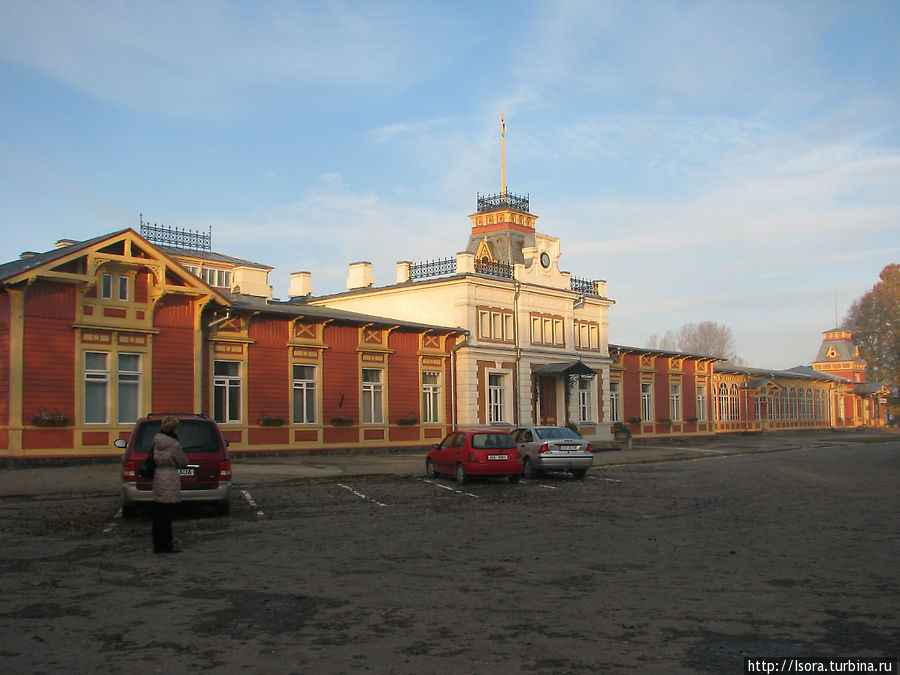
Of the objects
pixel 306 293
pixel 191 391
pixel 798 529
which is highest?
pixel 306 293

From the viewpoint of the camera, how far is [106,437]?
2556 centimetres

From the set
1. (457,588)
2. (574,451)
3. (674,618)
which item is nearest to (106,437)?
(574,451)

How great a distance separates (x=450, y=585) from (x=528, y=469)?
1515cm

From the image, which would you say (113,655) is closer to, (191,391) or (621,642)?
(621,642)

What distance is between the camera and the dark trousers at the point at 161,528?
427 inches

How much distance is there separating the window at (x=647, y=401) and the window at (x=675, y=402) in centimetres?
271

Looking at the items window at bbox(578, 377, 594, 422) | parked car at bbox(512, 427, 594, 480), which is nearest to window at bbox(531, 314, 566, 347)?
window at bbox(578, 377, 594, 422)

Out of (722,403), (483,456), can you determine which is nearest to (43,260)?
(483,456)

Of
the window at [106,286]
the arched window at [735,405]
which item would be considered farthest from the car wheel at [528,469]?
the arched window at [735,405]

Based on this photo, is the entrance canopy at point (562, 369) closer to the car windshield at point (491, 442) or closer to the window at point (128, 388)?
the car windshield at point (491, 442)

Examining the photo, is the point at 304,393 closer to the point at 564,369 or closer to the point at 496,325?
the point at 496,325

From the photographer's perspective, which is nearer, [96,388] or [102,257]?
[102,257]

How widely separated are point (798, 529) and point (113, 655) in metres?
10.5

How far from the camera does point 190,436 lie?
48.1 ft
